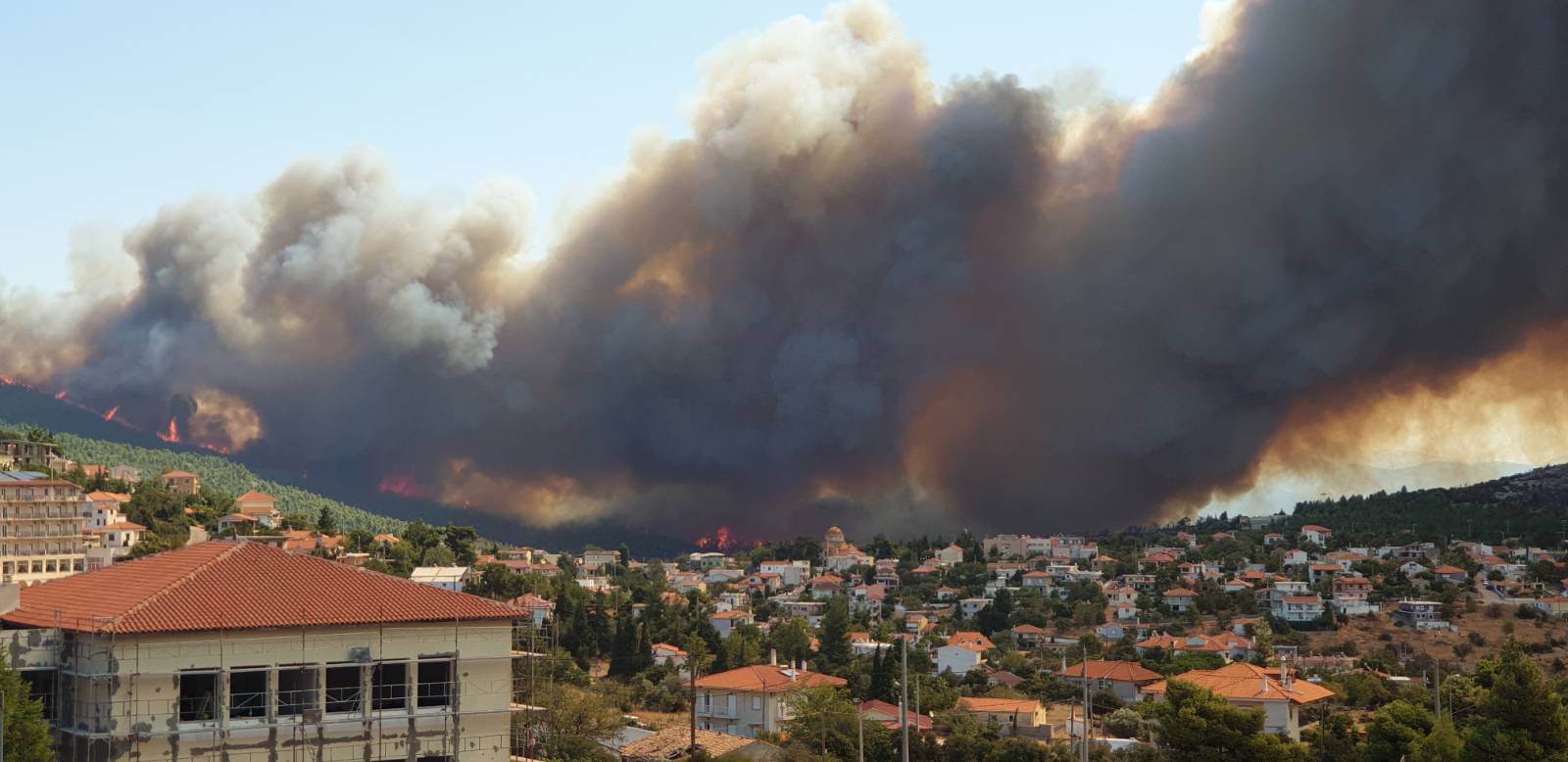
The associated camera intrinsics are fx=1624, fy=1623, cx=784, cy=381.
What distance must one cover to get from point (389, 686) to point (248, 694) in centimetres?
232

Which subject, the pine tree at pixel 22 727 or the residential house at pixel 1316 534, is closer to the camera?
the pine tree at pixel 22 727

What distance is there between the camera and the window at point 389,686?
91.3ft

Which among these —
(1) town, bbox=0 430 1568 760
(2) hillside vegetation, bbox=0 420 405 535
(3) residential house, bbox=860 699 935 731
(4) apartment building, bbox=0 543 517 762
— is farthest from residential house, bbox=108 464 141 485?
(4) apartment building, bbox=0 543 517 762

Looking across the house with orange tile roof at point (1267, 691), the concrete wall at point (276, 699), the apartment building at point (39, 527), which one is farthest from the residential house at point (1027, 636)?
the concrete wall at point (276, 699)

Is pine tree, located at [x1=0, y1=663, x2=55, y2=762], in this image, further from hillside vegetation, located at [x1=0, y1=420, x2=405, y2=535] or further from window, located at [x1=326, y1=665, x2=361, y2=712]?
hillside vegetation, located at [x1=0, y1=420, x2=405, y2=535]

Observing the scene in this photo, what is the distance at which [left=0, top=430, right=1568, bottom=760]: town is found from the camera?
88.4ft

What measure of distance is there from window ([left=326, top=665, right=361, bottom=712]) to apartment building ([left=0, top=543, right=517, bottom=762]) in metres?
0.02

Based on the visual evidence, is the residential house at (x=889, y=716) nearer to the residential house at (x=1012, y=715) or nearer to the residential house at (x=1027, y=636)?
the residential house at (x=1012, y=715)

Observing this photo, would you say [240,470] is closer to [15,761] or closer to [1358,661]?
[1358,661]

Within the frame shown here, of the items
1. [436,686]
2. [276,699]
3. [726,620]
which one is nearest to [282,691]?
[276,699]

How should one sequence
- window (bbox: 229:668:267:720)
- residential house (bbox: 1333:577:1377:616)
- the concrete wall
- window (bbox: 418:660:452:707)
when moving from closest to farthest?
the concrete wall → window (bbox: 229:668:267:720) → window (bbox: 418:660:452:707) → residential house (bbox: 1333:577:1377:616)

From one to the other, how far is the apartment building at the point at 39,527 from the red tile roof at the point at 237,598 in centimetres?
4027

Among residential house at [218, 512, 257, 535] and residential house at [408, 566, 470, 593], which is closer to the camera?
residential house at [408, 566, 470, 593]

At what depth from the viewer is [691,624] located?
67062mm
